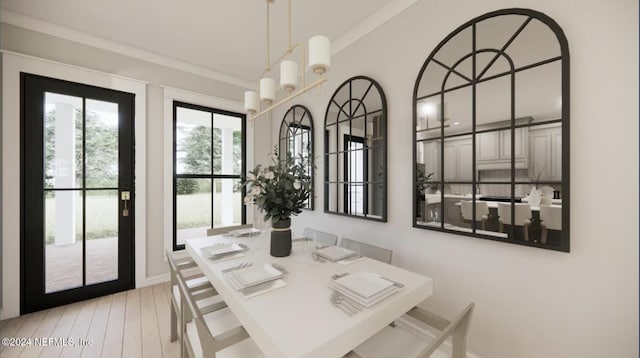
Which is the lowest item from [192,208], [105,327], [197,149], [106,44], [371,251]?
[105,327]

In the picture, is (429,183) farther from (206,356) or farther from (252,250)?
(206,356)

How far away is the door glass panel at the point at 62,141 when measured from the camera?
2.30 m

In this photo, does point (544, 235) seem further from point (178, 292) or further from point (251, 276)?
point (178, 292)

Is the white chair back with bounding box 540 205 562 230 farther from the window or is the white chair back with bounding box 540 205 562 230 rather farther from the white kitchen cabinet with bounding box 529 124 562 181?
the window

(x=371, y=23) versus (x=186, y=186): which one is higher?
(x=371, y=23)

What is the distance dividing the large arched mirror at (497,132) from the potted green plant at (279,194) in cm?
96

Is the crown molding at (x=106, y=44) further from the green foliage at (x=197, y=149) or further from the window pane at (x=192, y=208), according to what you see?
the window pane at (x=192, y=208)

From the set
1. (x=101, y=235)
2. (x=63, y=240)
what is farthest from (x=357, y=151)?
(x=63, y=240)

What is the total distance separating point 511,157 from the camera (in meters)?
1.43

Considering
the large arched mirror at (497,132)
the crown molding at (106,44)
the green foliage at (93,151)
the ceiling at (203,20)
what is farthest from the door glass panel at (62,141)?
the large arched mirror at (497,132)

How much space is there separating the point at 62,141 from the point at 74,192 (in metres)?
0.52

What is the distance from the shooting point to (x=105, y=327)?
201 centimetres

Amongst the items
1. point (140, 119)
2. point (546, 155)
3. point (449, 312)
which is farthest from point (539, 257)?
point (140, 119)

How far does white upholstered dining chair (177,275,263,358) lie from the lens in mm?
867
